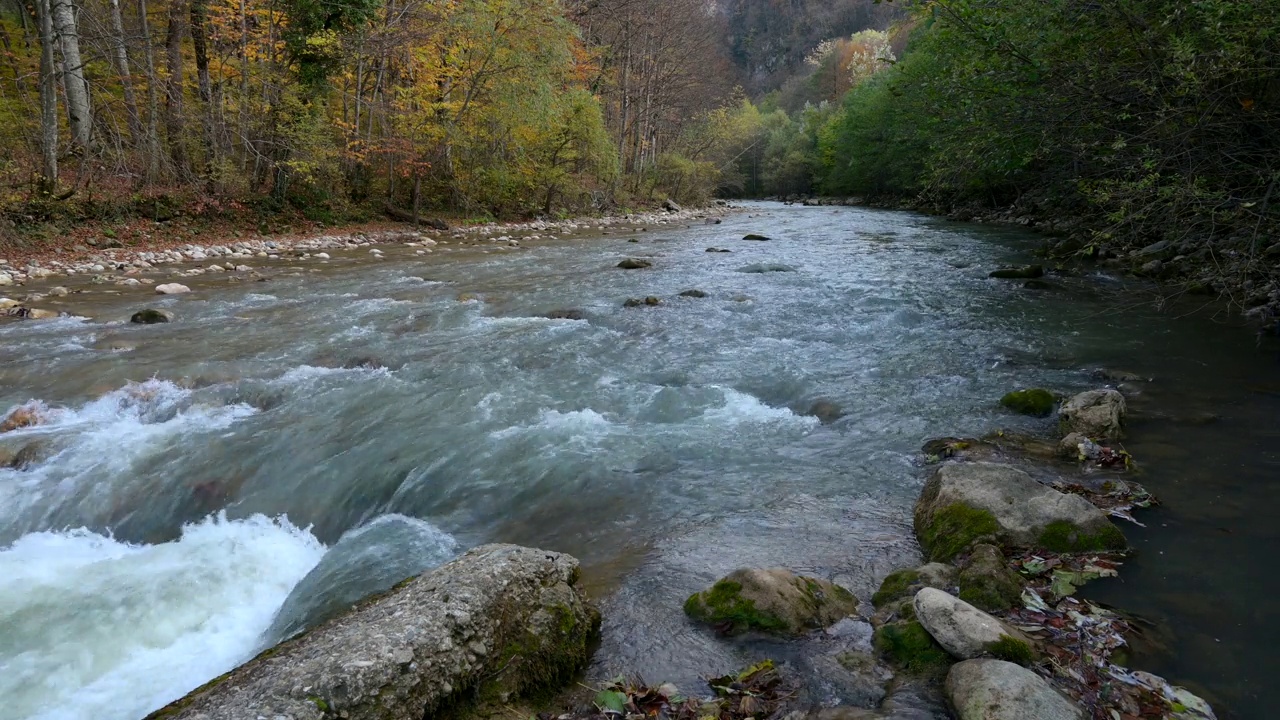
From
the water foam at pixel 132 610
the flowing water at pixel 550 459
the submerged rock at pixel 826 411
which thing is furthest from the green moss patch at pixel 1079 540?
the water foam at pixel 132 610

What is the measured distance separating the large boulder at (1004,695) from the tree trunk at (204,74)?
21167mm

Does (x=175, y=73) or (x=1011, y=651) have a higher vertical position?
(x=175, y=73)

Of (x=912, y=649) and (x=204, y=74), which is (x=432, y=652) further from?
(x=204, y=74)

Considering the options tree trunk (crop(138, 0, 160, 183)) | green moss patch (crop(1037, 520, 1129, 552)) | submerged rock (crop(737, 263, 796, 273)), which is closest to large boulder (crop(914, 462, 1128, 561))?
green moss patch (crop(1037, 520, 1129, 552))

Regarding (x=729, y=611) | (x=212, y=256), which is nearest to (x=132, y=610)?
(x=729, y=611)

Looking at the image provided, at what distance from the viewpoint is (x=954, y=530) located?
4.40m

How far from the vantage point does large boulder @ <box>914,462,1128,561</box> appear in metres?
4.28

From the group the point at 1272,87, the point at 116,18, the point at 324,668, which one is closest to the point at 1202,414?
the point at 1272,87

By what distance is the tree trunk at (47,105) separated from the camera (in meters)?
14.2

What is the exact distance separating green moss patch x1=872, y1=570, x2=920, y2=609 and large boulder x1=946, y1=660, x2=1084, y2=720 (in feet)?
2.71

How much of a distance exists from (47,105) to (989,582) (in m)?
19.0

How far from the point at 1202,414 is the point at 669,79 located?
137 ft

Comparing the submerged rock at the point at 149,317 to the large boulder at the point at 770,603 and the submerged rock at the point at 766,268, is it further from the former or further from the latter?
the submerged rock at the point at 766,268

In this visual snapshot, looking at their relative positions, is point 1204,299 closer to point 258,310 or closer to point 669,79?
point 258,310
